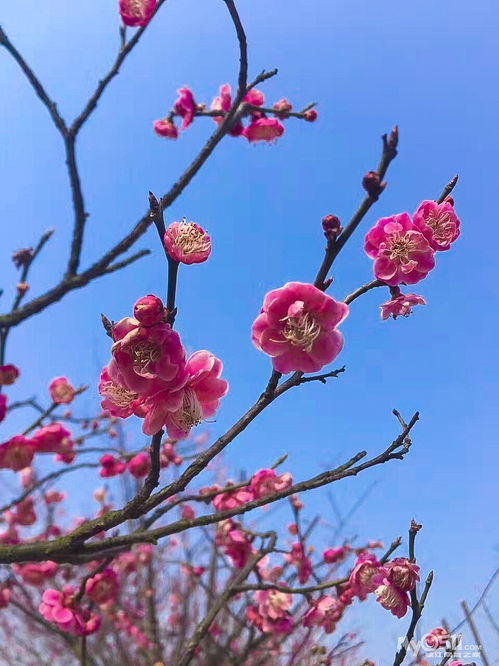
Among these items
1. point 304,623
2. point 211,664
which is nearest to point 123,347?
point 304,623

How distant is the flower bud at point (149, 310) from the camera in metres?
1.09

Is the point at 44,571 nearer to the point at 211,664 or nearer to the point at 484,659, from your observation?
the point at 211,664

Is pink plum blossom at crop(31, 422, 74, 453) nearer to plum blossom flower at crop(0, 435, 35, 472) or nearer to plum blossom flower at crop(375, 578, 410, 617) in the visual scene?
plum blossom flower at crop(0, 435, 35, 472)

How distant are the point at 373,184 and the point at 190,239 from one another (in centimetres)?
42

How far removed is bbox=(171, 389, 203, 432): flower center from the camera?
4.20 ft

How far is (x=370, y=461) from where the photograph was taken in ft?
4.87

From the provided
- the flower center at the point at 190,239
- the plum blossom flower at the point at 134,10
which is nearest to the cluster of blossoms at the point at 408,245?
the flower center at the point at 190,239

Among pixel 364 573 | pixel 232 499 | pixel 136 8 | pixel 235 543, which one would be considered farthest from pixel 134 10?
pixel 235 543

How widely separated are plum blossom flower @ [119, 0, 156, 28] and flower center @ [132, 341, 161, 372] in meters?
2.48

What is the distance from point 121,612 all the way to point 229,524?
340 cm

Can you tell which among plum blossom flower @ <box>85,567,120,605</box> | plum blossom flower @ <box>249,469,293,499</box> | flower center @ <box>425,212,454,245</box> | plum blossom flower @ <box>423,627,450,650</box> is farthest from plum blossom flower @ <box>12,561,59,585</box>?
flower center @ <box>425,212,454,245</box>

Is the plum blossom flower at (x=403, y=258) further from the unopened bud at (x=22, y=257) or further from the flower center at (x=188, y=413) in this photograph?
the unopened bud at (x=22, y=257)

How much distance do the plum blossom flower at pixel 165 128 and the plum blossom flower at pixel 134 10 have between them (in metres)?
0.94

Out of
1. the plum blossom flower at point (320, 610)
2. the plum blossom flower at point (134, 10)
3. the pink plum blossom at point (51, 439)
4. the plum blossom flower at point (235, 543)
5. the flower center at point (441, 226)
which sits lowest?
the plum blossom flower at point (320, 610)
